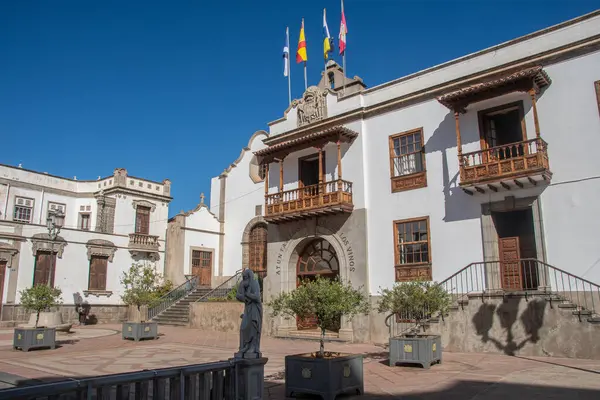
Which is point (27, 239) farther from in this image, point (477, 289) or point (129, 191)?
point (477, 289)

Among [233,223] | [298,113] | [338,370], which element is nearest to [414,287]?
[338,370]

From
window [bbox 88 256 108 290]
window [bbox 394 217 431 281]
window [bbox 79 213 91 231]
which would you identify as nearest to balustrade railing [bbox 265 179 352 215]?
window [bbox 394 217 431 281]

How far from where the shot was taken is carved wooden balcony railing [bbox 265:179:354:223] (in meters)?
18.9

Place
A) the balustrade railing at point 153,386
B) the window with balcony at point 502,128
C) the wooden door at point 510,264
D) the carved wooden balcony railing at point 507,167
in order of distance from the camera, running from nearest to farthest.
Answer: the balustrade railing at point 153,386, the carved wooden balcony railing at point 507,167, the wooden door at point 510,264, the window with balcony at point 502,128

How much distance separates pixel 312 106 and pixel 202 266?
38.1 feet

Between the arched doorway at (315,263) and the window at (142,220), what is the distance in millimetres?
13048

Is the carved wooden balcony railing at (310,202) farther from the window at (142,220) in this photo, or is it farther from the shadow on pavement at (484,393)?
the window at (142,220)

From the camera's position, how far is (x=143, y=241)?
2909 cm

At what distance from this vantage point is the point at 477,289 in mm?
15586

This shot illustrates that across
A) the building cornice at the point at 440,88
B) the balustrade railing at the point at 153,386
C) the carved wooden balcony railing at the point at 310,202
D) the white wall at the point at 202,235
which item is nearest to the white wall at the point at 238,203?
the white wall at the point at 202,235

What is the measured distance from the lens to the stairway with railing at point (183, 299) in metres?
24.0

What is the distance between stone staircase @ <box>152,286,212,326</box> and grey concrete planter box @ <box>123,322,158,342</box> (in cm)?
516

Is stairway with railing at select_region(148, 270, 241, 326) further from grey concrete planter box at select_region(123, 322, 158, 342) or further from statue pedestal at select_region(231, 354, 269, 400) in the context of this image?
statue pedestal at select_region(231, 354, 269, 400)

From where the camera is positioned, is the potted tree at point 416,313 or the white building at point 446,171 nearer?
the potted tree at point 416,313
